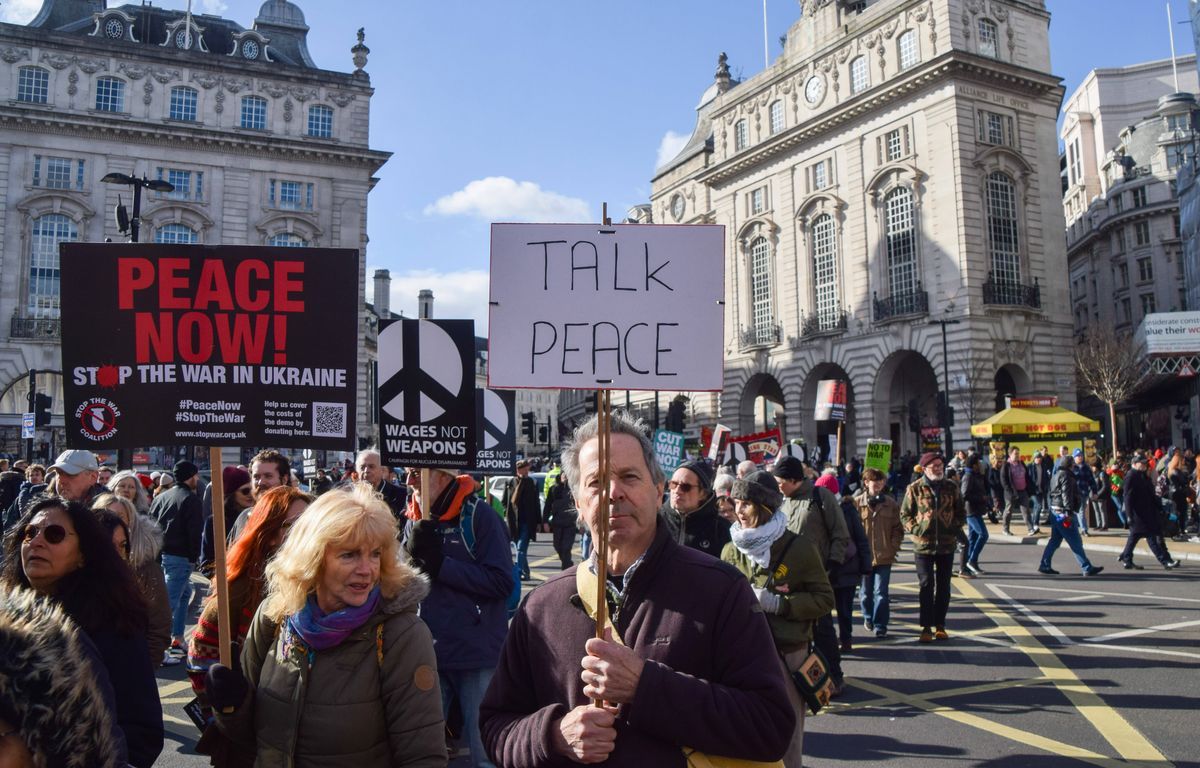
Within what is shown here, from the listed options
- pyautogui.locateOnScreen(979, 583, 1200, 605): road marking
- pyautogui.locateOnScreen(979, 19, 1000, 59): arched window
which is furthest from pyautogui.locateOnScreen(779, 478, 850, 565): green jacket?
pyautogui.locateOnScreen(979, 19, 1000, 59): arched window

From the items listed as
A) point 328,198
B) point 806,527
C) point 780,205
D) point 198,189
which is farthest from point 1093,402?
point 806,527

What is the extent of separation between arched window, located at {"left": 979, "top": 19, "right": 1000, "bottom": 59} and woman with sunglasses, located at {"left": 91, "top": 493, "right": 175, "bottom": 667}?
40.7 meters

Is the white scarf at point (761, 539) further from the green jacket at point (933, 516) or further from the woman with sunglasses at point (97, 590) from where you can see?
the green jacket at point (933, 516)

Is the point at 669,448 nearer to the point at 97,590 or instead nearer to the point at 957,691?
the point at 957,691

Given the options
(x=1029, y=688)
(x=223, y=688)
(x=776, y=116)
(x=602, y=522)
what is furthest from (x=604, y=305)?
(x=776, y=116)

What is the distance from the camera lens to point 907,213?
39.0 m

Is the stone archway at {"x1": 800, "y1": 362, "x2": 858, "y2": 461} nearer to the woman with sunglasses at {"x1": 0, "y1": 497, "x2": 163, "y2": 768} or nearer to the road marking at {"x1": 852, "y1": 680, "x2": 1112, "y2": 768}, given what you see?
the road marking at {"x1": 852, "y1": 680, "x2": 1112, "y2": 768}

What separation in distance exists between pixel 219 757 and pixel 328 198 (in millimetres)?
44832

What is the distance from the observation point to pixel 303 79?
44.6 meters

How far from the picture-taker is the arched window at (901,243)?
38744 mm

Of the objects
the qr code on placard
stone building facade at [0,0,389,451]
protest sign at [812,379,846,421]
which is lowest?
the qr code on placard

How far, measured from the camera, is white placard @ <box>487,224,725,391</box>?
3.12m

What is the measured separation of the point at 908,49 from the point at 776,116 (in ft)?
27.0

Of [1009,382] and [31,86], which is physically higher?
[31,86]
